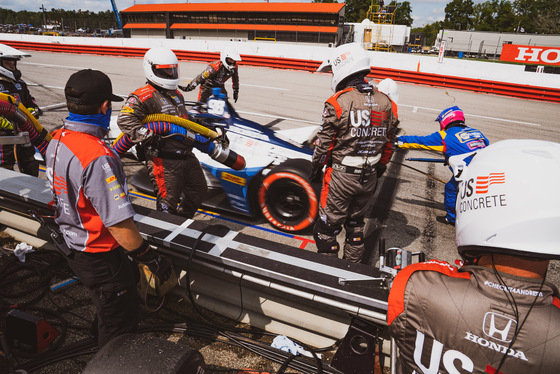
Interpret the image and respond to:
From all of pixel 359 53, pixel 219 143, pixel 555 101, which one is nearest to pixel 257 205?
pixel 219 143

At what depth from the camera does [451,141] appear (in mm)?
4449

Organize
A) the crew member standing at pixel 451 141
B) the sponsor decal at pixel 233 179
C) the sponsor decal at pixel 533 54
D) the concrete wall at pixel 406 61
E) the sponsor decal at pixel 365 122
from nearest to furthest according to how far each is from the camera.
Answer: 1. the sponsor decal at pixel 365 122
2. the sponsor decal at pixel 233 179
3. the crew member standing at pixel 451 141
4. the concrete wall at pixel 406 61
5. the sponsor decal at pixel 533 54

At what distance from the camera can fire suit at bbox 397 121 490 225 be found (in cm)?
429

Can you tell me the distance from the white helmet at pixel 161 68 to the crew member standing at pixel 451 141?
296cm

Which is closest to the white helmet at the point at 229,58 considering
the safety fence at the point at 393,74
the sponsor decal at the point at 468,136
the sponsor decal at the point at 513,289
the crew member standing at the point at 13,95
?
the crew member standing at the point at 13,95

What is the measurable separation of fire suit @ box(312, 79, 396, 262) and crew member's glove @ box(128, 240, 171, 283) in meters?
1.58

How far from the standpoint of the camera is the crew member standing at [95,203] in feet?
6.00

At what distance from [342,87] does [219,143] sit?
152 cm

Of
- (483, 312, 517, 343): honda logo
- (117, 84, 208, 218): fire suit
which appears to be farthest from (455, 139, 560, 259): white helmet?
(117, 84, 208, 218): fire suit

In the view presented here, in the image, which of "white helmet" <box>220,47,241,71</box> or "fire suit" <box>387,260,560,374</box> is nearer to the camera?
"fire suit" <box>387,260,560,374</box>

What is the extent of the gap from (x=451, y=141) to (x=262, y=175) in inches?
98.2

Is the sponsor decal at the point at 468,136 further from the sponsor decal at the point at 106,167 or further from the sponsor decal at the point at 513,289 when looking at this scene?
the sponsor decal at the point at 106,167

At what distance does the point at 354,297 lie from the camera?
2.10 metres

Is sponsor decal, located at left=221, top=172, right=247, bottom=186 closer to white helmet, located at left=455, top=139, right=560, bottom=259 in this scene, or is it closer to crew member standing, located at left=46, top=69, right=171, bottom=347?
crew member standing, located at left=46, top=69, right=171, bottom=347
